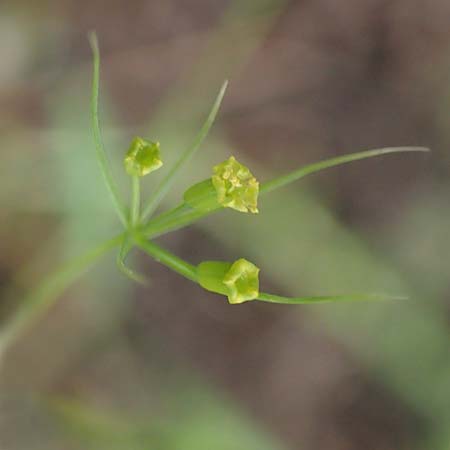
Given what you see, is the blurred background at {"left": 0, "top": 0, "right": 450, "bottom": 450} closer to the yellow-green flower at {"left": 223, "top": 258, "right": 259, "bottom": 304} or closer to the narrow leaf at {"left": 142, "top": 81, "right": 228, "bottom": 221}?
the narrow leaf at {"left": 142, "top": 81, "right": 228, "bottom": 221}

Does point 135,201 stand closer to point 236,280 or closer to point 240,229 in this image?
point 236,280

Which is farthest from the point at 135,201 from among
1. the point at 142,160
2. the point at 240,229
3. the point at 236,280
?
the point at 240,229

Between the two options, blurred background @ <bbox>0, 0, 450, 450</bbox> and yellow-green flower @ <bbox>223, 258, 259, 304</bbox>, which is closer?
yellow-green flower @ <bbox>223, 258, 259, 304</bbox>

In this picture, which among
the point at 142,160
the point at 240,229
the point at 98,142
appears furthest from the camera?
the point at 240,229

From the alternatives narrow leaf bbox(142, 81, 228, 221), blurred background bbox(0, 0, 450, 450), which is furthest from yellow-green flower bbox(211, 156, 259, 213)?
blurred background bbox(0, 0, 450, 450)

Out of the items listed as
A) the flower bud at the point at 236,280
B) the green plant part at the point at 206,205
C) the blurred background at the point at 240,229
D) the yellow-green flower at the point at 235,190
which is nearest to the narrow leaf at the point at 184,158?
the green plant part at the point at 206,205

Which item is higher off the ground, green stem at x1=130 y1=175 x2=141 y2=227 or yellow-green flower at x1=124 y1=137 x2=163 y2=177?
yellow-green flower at x1=124 y1=137 x2=163 y2=177
